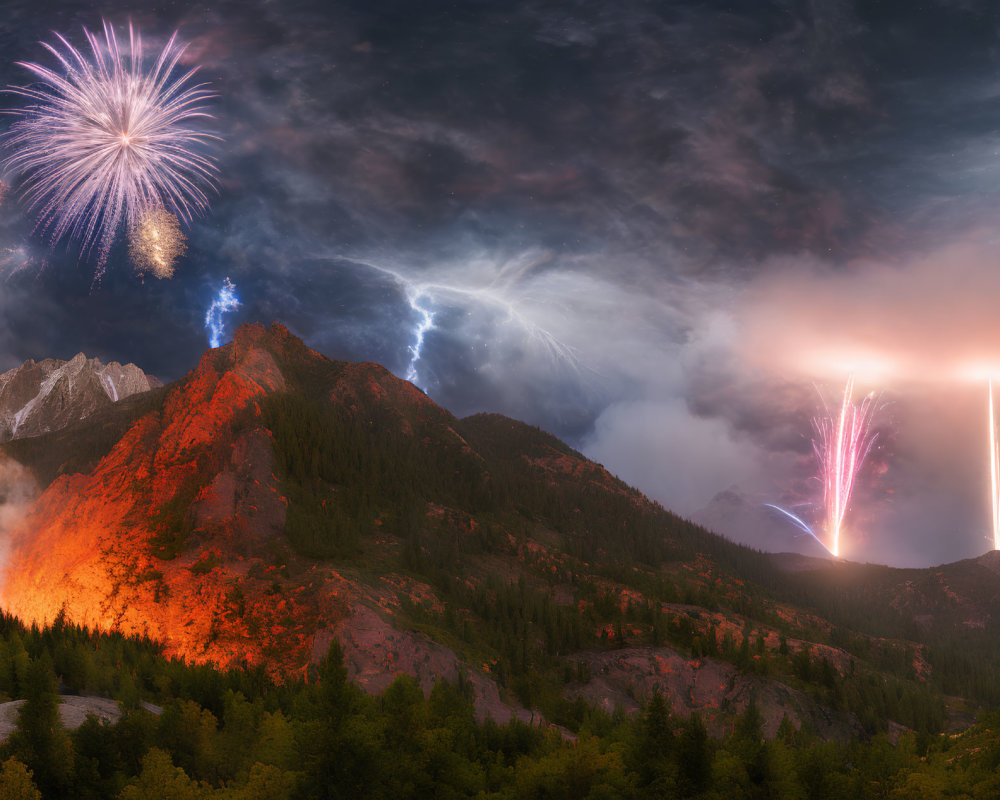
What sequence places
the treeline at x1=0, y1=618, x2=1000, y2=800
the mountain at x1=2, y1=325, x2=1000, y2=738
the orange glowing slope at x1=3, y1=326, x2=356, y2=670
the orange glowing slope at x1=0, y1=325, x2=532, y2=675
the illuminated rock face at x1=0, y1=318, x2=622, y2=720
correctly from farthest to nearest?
the mountain at x1=2, y1=325, x2=1000, y2=738 → the orange glowing slope at x1=3, y1=326, x2=356, y2=670 → the orange glowing slope at x1=0, y1=325, x2=532, y2=675 → the illuminated rock face at x1=0, y1=318, x2=622, y2=720 → the treeline at x1=0, y1=618, x2=1000, y2=800

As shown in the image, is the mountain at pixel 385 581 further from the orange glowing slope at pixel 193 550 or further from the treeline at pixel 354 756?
the treeline at pixel 354 756

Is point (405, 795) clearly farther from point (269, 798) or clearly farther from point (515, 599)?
point (515, 599)

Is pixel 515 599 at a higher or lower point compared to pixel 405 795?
higher

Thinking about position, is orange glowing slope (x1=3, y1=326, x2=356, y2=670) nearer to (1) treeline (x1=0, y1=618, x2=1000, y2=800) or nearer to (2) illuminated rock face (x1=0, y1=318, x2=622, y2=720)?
(2) illuminated rock face (x1=0, y1=318, x2=622, y2=720)

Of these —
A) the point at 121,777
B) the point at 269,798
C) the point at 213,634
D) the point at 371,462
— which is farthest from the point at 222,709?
the point at 371,462

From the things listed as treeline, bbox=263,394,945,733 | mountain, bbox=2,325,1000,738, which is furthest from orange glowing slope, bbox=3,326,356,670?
treeline, bbox=263,394,945,733

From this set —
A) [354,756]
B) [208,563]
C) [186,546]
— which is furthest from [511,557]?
[354,756]

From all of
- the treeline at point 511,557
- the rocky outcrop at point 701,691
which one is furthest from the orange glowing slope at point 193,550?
the rocky outcrop at point 701,691

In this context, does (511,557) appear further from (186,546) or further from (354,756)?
(354,756)
